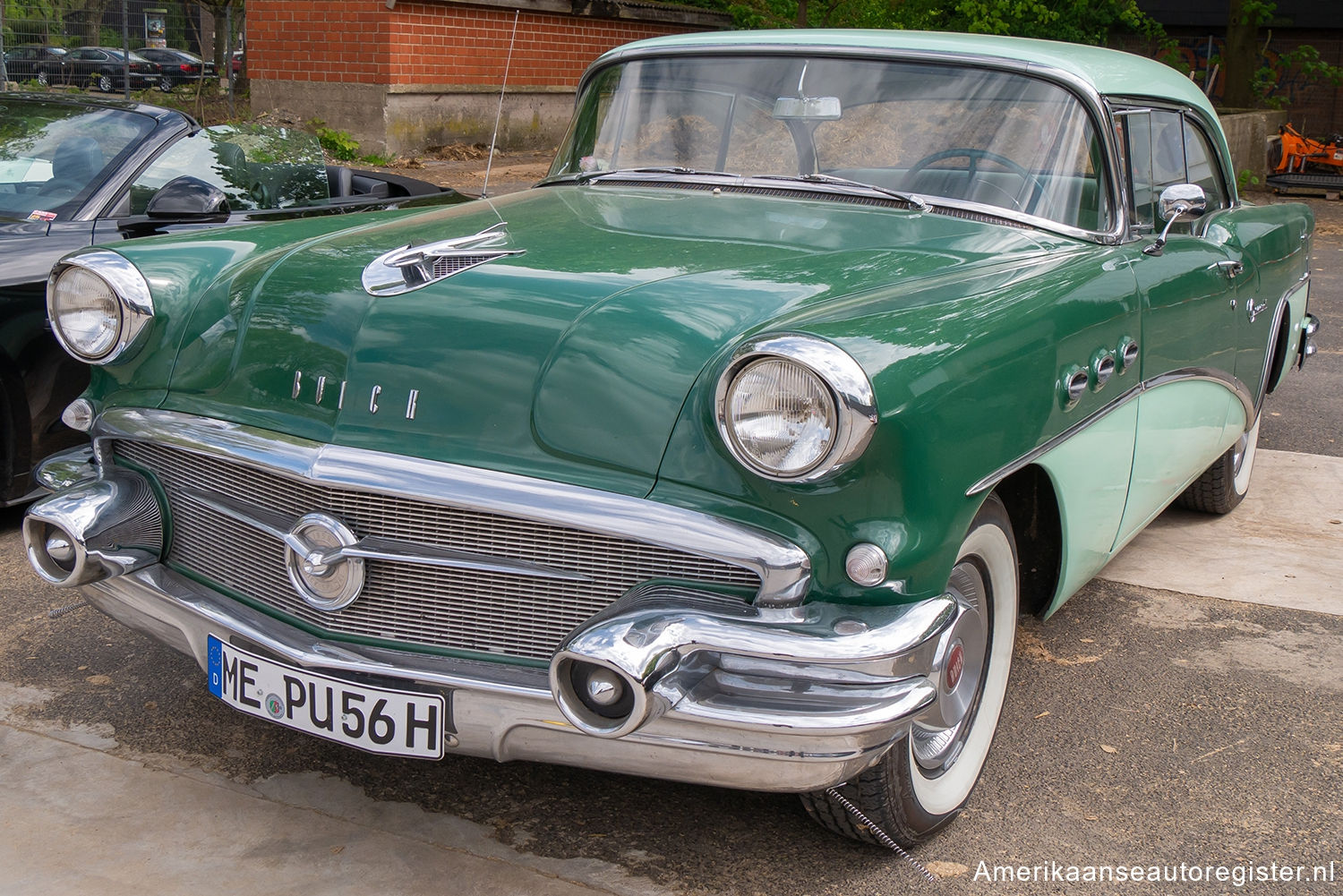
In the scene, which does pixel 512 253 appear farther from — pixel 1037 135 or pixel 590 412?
pixel 1037 135

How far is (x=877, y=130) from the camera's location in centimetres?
329

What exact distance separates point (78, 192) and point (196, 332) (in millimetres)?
2203

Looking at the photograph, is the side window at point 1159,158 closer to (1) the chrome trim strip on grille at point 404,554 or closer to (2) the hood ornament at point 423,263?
(2) the hood ornament at point 423,263

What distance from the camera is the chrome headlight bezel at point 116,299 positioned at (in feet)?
9.05

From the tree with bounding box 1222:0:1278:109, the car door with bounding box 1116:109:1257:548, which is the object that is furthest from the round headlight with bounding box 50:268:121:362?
the tree with bounding box 1222:0:1278:109

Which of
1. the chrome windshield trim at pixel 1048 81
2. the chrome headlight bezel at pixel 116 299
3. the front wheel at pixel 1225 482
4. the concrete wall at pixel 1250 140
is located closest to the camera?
the chrome headlight bezel at pixel 116 299

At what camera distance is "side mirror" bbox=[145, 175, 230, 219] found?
14.4 feet

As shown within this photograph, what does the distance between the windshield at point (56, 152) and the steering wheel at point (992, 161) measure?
302 cm

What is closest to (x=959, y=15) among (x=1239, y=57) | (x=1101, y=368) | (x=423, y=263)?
(x=1239, y=57)

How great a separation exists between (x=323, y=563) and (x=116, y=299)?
34.9 inches

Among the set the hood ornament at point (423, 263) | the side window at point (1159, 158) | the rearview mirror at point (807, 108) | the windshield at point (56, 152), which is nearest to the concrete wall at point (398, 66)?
the windshield at point (56, 152)

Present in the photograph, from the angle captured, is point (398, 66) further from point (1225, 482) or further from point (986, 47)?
point (986, 47)

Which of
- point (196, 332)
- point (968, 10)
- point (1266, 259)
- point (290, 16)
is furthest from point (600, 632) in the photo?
point (968, 10)

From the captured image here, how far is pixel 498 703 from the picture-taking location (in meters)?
2.21
